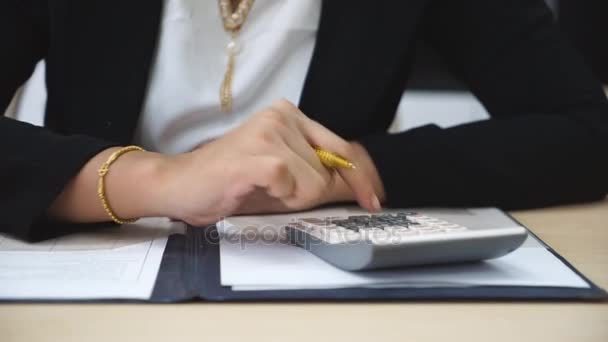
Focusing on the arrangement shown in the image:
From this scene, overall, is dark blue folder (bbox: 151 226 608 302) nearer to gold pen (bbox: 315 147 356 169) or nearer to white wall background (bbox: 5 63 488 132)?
gold pen (bbox: 315 147 356 169)

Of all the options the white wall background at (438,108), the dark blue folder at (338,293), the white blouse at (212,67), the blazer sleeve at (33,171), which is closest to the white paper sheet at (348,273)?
the dark blue folder at (338,293)

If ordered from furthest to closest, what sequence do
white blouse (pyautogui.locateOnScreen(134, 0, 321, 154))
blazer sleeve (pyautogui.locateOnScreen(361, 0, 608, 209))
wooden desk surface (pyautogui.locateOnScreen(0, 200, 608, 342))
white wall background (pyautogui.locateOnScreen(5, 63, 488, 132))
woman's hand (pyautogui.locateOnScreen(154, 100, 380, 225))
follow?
white wall background (pyautogui.locateOnScreen(5, 63, 488, 132)) → white blouse (pyautogui.locateOnScreen(134, 0, 321, 154)) → blazer sleeve (pyautogui.locateOnScreen(361, 0, 608, 209)) → woman's hand (pyautogui.locateOnScreen(154, 100, 380, 225)) → wooden desk surface (pyautogui.locateOnScreen(0, 200, 608, 342))

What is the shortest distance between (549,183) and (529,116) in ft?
0.35

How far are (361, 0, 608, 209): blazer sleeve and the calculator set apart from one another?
0.63 ft

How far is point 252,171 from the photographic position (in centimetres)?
57

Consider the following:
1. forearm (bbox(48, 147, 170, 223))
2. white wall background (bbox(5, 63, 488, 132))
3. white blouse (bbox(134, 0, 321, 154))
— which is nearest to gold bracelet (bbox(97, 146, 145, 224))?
forearm (bbox(48, 147, 170, 223))

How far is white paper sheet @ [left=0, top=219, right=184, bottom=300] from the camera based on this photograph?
493mm

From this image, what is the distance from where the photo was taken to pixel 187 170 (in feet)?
1.98

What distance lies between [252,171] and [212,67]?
1.26ft

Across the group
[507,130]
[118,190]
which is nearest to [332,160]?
[118,190]

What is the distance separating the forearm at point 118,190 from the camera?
24.3 inches

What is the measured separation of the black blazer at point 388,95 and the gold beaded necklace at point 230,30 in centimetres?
9

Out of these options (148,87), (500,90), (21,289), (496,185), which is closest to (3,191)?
(21,289)

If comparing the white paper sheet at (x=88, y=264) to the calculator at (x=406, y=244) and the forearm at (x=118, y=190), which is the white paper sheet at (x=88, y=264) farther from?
the calculator at (x=406, y=244)
